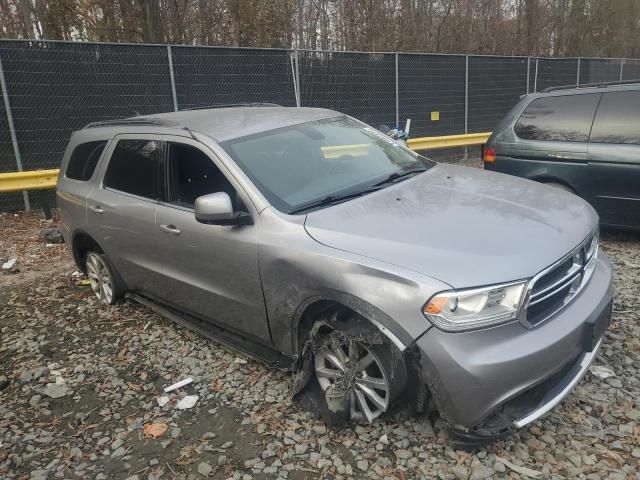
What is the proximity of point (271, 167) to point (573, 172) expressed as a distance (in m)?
3.66

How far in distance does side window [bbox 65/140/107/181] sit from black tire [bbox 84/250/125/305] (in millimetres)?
745

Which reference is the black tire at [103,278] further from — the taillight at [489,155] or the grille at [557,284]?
the taillight at [489,155]

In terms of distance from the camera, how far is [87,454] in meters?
2.94

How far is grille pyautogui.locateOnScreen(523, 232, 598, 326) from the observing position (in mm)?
2469

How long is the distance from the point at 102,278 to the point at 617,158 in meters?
5.21

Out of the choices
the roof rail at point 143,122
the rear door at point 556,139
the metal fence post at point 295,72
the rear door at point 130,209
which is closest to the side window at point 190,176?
the rear door at point 130,209

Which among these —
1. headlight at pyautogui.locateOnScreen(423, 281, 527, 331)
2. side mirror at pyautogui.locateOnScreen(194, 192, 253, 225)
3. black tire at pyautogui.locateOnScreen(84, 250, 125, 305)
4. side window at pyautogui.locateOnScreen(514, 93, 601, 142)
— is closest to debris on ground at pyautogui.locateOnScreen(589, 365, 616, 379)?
headlight at pyautogui.locateOnScreen(423, 281, 527, 331)

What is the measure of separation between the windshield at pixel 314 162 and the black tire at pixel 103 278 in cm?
202

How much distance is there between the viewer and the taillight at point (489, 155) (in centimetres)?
620

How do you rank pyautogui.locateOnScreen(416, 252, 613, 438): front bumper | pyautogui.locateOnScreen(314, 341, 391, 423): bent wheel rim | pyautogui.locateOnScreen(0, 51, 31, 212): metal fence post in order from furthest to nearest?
1. pyautogui.locateOnScreen(0, 51, 31, 212): metal fence post
2. pyautogui.locateOnScreen(314, 341, 391, 423): bent wheel rim
3. pyautogui.locateOnScreen(416, 252, 613, 438): front bumper

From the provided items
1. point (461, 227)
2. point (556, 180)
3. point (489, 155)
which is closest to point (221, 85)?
point (489, 155)

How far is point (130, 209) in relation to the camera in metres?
4.09

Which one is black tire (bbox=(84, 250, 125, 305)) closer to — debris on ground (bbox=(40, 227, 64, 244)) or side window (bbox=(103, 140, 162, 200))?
side window (bbox=(103, 140, 162, 200))

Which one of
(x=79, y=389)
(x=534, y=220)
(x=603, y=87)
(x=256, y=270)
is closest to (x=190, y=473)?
(x=256, y=270)
